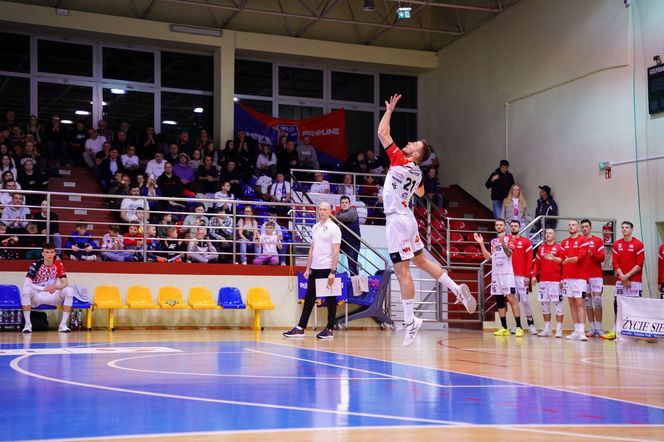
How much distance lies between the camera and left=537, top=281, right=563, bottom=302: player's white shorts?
1429 centimetres

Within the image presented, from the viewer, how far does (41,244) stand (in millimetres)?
14898

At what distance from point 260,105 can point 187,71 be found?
247 centimetres

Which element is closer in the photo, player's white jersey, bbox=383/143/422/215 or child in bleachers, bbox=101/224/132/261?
player's white jersey, bbox=383/143/422/215

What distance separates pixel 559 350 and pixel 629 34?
9991mm

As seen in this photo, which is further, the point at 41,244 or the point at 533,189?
the point at 533,189

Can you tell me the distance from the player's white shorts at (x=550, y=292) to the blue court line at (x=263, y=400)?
314 inches

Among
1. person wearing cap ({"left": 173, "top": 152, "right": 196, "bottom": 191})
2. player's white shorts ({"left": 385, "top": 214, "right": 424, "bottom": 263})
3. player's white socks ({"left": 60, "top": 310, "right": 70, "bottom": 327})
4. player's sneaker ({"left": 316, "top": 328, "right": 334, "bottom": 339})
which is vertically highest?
person wearing cap ({"left": 173, "top": 152, "right": 196, "bottom": 191})

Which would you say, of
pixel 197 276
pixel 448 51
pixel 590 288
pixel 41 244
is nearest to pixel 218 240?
pixel 197 276

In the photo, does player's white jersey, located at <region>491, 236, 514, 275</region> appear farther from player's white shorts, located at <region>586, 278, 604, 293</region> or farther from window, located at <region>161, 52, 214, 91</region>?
window, located at <region>161, 52, 214, 91</region>

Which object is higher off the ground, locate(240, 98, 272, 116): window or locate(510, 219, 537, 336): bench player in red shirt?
locate(240, 98, 272, 116): window

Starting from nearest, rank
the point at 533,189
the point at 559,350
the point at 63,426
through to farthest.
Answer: the point at 63,426, the point at 559,350, the point at 533,189

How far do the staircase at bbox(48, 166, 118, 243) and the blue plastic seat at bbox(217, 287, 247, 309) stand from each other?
3.75m

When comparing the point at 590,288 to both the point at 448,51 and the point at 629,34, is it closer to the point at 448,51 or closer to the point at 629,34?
the point at 629,34

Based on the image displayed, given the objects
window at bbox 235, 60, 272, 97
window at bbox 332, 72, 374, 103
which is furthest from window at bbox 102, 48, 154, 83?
window at bbox 332, 72, 374, 103
